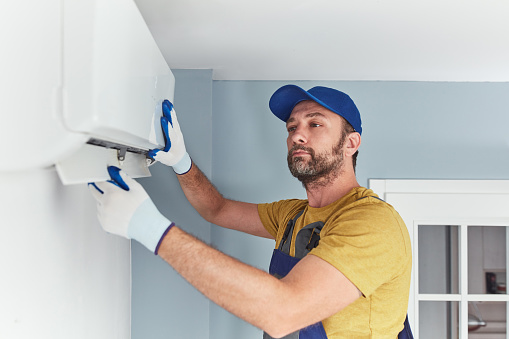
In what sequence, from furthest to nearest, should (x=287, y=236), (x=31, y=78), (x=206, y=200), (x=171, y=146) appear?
(x=206, y=200) < (x=287, y=236) < (x=171, y=146) < (x=31, y=78)

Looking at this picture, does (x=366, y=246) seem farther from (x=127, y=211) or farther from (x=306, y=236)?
(x=127, y=211)

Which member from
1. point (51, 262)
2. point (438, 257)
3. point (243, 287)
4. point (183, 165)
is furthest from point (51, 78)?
point (438, 257)

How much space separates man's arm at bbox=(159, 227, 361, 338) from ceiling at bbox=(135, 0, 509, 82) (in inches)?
25.4

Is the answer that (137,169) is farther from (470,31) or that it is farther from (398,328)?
(470,31)

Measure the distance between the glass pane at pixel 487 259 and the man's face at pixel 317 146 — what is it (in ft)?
3.33

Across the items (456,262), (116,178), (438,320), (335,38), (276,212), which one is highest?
(335,38)

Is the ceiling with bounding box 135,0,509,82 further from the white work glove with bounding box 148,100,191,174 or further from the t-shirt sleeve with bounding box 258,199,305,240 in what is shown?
the t-shirt sleeve with bounding box 258,199,305,240

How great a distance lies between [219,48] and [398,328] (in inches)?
42.7

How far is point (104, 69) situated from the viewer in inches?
25.5

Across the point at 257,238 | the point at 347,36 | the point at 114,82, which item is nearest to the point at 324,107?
the point at 347,36

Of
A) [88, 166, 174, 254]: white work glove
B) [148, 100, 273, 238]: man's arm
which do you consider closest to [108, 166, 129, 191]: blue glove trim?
[88, 166, 174, 254]: white work glove

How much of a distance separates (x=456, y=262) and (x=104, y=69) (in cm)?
191

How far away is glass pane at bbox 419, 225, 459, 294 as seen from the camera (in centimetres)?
202

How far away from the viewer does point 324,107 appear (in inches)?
56.8
